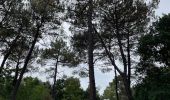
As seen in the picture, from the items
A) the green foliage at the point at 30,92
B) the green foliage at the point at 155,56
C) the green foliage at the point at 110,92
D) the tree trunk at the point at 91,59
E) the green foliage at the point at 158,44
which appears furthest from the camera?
the green foliage at the point at 110,92

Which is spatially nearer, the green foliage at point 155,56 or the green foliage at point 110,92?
the green foliage at point 155,56

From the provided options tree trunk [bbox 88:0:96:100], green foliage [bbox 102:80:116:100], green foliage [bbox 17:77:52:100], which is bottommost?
tree trunk [bbox 88:0:96:100]

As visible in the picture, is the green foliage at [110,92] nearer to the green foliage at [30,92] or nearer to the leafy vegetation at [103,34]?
the green foliage at [30,92]

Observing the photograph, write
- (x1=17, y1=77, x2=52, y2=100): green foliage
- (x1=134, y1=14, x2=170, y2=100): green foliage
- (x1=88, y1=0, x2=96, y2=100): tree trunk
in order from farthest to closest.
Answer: (x1=17, y1=77, x2=52, y2=100): green foliage → (x1=134, y1=14, x2=170, y2=100): green foliage → (x1=88, y1=0, x2=96, y2=100): tree trunk

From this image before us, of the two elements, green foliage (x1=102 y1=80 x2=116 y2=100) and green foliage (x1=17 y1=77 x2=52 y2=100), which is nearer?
green foliage (x1=17 y1=77 x2=52 y2=100)

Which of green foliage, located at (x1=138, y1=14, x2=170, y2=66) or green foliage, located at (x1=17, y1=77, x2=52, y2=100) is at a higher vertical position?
green foliage, located at (x1=17, y1=77, x2=52, y2=100)

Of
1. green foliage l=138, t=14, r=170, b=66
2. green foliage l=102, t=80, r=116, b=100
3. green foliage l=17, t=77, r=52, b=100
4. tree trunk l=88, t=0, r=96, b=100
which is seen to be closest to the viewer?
tree trunk l=88, t=0, r=96, b=100

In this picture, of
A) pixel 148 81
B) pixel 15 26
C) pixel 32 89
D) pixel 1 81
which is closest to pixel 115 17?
pixel 148 81

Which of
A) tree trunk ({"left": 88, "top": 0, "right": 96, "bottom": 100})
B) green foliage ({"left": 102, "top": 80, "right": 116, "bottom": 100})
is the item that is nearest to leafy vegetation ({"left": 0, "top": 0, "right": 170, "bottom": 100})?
tree trunk ({"left": 88, "top": 0, "right": 96, "bottom": 100})

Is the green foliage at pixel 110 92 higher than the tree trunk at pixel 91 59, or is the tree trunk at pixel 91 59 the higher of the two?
the green foliage at pixel 110 92

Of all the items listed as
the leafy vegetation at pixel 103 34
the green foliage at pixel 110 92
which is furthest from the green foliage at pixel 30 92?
the green foliage at pixel 110 92

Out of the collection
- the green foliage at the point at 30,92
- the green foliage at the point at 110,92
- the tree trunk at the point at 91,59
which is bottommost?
the tree trunk at the point at 91,59

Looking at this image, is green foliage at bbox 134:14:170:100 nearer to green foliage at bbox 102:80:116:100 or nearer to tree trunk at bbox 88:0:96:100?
tree trunk at bbox 88:0:96:100

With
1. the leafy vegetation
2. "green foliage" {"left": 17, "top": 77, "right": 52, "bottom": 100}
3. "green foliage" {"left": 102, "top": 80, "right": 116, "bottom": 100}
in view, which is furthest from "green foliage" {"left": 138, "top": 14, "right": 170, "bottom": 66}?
"green foliage" {"left": 102, "top": 80, "right": 116, "bottom": 100}
